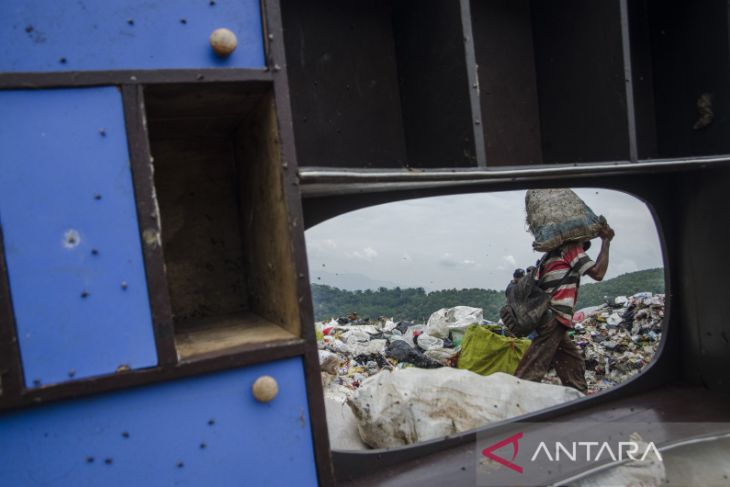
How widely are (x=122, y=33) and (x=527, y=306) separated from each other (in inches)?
122

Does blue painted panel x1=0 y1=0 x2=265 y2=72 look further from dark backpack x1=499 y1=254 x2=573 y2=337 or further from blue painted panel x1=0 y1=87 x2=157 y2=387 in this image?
dark backpack x1=499 y1=254 x2=573 y2=337

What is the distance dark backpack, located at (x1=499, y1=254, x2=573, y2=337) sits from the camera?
145 inches

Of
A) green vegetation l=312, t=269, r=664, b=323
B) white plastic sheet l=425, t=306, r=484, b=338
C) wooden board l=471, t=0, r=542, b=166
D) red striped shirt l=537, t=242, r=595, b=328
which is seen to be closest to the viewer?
wooden board l=471, t=0, r=542, b=166

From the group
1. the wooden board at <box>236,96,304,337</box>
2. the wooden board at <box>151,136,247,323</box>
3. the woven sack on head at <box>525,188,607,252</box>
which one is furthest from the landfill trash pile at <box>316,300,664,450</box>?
the wooden board at <box>236,96,304,337</box>

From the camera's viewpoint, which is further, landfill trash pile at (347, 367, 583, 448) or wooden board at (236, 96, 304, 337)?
landfill trash pile at (347, 367, 583, 448)

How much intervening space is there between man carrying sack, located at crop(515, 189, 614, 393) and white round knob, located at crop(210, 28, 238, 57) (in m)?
2.87

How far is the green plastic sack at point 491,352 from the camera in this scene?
13.4 feet

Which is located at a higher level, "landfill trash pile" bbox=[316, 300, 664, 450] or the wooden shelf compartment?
the wooden shelf compartment

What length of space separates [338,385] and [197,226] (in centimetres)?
224

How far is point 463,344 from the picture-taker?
4320 millimetres

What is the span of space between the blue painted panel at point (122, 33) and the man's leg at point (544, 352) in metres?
2.94

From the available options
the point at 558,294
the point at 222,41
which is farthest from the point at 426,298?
the point at 222,41

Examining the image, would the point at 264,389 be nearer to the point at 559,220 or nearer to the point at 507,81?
the point at 507,81

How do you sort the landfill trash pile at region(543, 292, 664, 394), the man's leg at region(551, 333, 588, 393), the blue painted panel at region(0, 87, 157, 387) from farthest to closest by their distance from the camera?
the landfill trash pile at region(543, 292, 664, 394) → the man's leg at region(551, 333, 588, 393) → the blue painted panel at region(0, 87, 157, 387)
